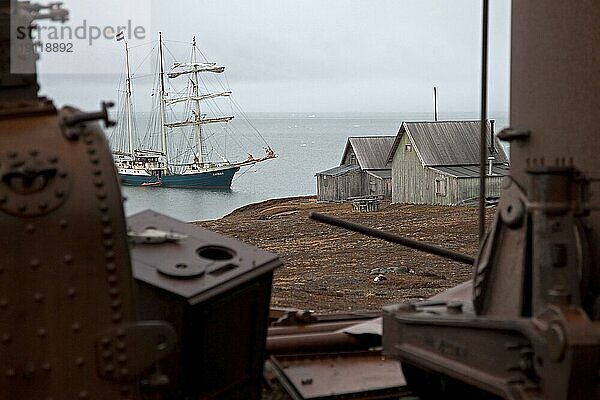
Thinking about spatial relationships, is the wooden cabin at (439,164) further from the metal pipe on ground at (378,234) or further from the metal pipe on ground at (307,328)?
the metal pipe on ground at (307,328)

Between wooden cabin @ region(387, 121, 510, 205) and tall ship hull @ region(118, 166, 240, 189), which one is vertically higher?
wooden cabin @ region(387, 121, 510, 205)

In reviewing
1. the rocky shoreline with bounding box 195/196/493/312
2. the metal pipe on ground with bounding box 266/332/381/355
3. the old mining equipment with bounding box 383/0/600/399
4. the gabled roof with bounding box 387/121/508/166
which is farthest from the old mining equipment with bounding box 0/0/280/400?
the gabled roof with bounding box 387/121/508/166

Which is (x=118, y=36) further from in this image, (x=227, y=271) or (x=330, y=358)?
(x=330, y=358)

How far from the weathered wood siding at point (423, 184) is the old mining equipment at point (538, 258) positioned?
21186mm

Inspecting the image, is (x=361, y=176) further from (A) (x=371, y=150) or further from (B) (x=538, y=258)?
(B) (x=538, y=258)

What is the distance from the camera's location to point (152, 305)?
16.5 ft

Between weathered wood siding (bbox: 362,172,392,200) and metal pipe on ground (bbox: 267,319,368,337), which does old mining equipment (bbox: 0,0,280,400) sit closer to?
metal pipe on ground (bbox: 267,319,368,337)

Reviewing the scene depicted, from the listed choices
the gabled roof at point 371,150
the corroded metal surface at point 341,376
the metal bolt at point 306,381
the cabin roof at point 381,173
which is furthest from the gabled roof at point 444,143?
the metal bolt at point 306,381

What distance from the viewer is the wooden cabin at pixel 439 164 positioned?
1053 inches

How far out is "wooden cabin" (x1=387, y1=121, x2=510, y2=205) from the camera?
26750 millimetres

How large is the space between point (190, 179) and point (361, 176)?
9657 mm

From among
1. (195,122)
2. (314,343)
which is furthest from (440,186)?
(314,343)

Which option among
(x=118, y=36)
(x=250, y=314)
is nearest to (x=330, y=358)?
(x=250, y=314)

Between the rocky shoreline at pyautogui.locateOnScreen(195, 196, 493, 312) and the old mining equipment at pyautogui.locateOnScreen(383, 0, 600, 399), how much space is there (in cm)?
539
